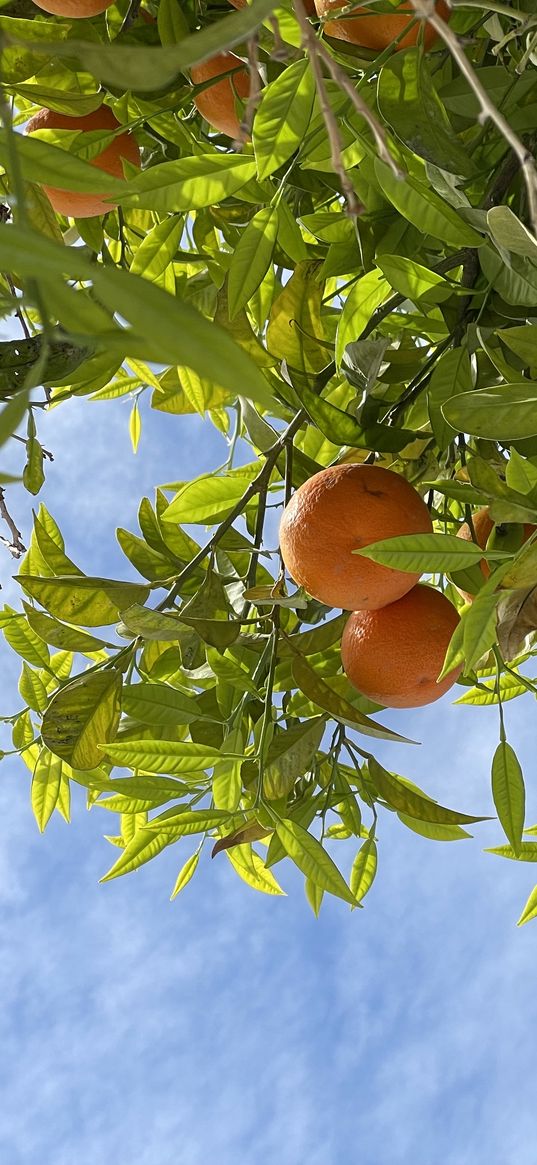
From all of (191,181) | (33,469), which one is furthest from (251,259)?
(33,469)

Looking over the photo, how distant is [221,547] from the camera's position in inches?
32.5

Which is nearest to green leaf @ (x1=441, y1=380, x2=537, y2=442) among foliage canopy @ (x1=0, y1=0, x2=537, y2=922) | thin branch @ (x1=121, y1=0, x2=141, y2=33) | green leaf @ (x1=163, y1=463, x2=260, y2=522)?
foliage canopy @ (x1=0, y1=0, x2=537, y2=922)

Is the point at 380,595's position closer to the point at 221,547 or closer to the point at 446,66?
the point at 221,547

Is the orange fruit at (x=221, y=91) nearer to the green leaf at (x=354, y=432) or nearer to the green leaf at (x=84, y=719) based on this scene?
the green leaf at (x=354, y=432)

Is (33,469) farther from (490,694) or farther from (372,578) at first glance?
(490,694)

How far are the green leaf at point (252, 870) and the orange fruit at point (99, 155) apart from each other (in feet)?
1.82

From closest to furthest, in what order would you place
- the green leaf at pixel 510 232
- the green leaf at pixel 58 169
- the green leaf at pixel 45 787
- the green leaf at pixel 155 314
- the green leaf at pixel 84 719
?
the green leaf at pixel 155 314 → the green leaf at pixel 58 169 → the green leaf at pixel 510 232 → the green leaf at pixel 84 719 → the green leaf at pixel 45 787

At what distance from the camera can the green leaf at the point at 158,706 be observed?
0.72 m

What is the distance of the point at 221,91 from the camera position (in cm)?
73

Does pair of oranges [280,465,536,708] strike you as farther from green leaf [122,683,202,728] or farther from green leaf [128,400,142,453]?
green leaf [128,400,142,453]

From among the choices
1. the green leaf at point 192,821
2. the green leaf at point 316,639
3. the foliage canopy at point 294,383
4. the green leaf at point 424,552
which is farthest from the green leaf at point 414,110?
the green leaf at point 192,821

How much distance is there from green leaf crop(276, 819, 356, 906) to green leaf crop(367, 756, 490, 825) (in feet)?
0.22

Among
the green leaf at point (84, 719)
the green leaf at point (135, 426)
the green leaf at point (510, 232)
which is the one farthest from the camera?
the green leaf at point (135, 426)

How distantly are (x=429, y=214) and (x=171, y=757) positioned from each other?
0.37 meters
